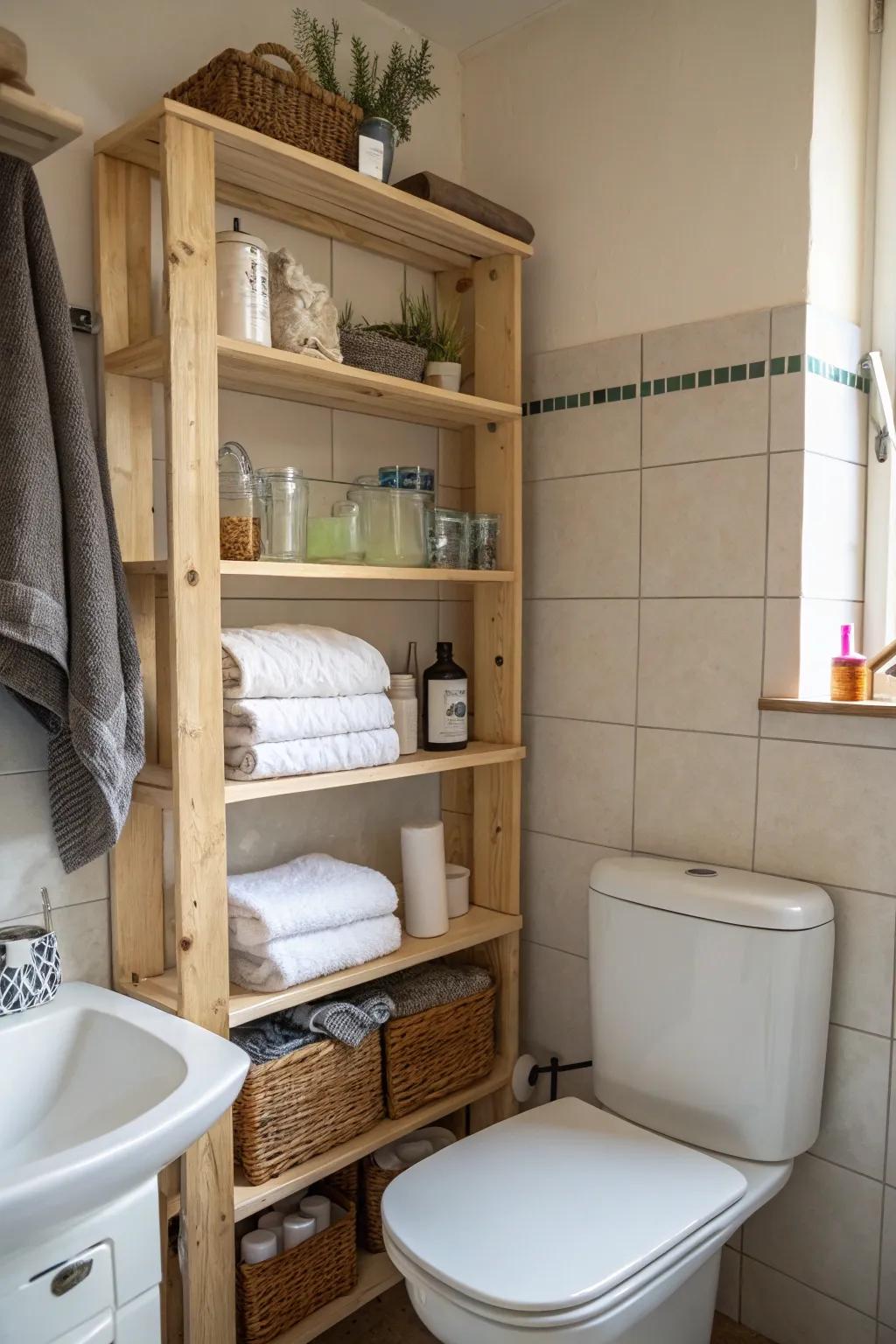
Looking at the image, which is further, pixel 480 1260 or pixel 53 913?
pixel 53 913

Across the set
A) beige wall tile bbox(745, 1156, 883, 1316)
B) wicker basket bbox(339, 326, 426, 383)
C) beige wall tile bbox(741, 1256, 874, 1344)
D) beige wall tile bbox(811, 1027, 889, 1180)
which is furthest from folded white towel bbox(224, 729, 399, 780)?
beige wall tile bbox(741, 1256, 874, 1344)

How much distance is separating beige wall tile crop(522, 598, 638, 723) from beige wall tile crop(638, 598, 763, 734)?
0.04 metres

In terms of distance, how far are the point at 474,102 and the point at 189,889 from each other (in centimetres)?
167

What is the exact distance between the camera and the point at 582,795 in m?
1.89

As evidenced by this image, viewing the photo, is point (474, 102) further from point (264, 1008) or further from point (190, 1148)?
point (190, 1148)

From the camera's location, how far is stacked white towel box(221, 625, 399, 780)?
Result: 1.45 meters

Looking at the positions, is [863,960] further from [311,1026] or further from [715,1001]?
[311,1026]

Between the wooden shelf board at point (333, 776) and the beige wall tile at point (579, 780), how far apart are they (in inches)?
4.1

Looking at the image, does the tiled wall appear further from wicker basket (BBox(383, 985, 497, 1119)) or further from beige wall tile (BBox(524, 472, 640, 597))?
wicker basket (BBox(383, 985, 497, 1119))

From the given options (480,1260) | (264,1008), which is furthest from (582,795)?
(480,1260)

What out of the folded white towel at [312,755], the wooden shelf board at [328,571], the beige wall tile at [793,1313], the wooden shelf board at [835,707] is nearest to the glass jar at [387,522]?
the wooden shelf board at [328,571]

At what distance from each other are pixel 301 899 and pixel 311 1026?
0.21 meters

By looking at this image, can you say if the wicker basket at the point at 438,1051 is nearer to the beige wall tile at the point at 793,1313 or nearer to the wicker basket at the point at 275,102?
the beige wall tile at the point at 793,1313

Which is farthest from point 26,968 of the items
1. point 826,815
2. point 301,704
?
point 826,815
